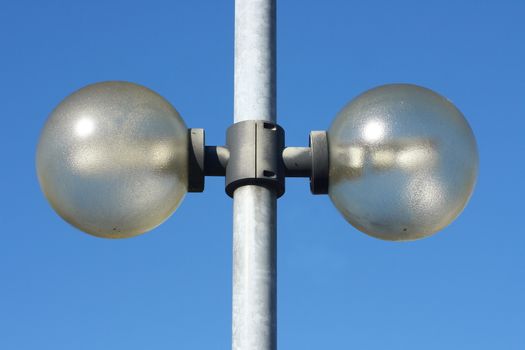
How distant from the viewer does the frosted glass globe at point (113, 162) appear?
4102mm

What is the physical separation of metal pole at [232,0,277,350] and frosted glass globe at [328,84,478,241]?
32cm

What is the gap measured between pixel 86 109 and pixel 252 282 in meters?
0.98

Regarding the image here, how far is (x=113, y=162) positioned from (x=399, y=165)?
3.74 feet

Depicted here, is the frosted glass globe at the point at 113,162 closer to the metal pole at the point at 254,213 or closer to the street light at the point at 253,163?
the street light at the point at 253,163

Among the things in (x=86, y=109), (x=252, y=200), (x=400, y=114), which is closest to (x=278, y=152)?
(x=252, y=200)

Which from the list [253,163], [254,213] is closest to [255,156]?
[253,163]

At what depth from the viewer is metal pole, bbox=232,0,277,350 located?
3.90m

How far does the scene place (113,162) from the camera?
409cm

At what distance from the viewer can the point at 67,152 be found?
413 centimetres

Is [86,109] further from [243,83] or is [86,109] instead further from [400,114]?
[400,114]

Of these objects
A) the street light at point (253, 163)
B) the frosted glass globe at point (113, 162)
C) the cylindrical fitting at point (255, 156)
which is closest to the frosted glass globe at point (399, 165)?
the street light at point (253, 163)

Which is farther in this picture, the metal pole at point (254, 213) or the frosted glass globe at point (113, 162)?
the frosted glass globe at point (113, 162)

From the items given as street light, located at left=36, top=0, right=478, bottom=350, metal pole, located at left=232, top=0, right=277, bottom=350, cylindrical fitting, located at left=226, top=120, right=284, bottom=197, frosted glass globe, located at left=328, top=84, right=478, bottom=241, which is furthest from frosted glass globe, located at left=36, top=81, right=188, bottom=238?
frosted glass globe, located at left=328, top=84, right=478, bottom=241

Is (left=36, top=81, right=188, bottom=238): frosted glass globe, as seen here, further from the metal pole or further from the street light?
the metal pole
